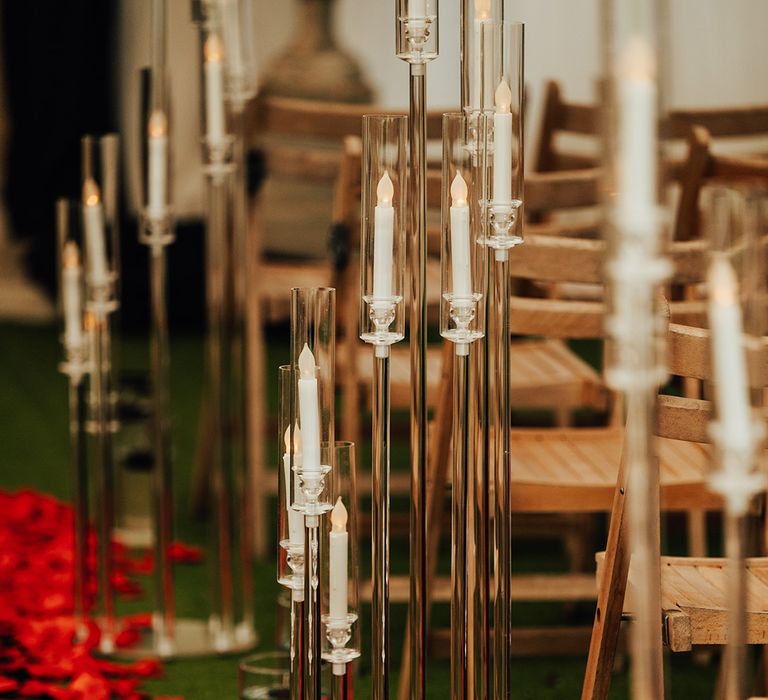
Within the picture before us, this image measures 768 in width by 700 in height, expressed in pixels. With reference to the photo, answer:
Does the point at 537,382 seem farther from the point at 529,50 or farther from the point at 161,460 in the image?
the point at 529,50

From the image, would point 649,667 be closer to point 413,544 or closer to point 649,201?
point 649,201

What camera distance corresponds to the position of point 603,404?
251 cm

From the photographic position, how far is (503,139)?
1.53 m

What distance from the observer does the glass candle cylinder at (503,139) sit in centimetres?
153

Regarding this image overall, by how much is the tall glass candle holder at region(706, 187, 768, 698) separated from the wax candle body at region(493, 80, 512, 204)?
0.44 metres

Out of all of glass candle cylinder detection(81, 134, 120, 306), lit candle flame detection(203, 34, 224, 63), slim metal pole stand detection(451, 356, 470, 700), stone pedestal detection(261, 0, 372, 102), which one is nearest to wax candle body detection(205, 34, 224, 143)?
lit candle flame detection(203, 34, 224, 63)

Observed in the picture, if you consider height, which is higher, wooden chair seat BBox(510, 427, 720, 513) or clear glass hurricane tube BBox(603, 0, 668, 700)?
clear glass hurricane tube BBox(603, 0, 668, 700)

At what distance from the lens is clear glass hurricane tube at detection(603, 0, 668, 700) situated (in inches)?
39.0

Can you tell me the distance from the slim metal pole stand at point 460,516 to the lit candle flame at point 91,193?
0.99 m

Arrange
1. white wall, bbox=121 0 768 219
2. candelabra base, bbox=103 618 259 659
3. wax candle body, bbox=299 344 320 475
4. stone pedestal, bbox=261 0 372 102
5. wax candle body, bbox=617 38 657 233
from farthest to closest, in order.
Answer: stone pedestal, bbox=261 0 372 102
white wall, bbox=121 0 768 219
candelabra base, bbox=103 618 259 659
wax candle body, bbox=299 344 320 475
wax candle body, bbox=617 38 657 233

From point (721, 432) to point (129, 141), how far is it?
506cm

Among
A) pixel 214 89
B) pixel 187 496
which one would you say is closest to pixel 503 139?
pixel 214 89

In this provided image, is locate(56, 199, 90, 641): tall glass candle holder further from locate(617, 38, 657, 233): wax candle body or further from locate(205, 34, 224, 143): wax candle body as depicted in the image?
locate(617, 38, 657, 233): wax candle body

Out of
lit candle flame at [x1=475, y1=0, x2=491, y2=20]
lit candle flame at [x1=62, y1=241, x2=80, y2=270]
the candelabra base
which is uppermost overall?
lit candle flame at [x1=475, y1=0, x2=491, y2=20]
